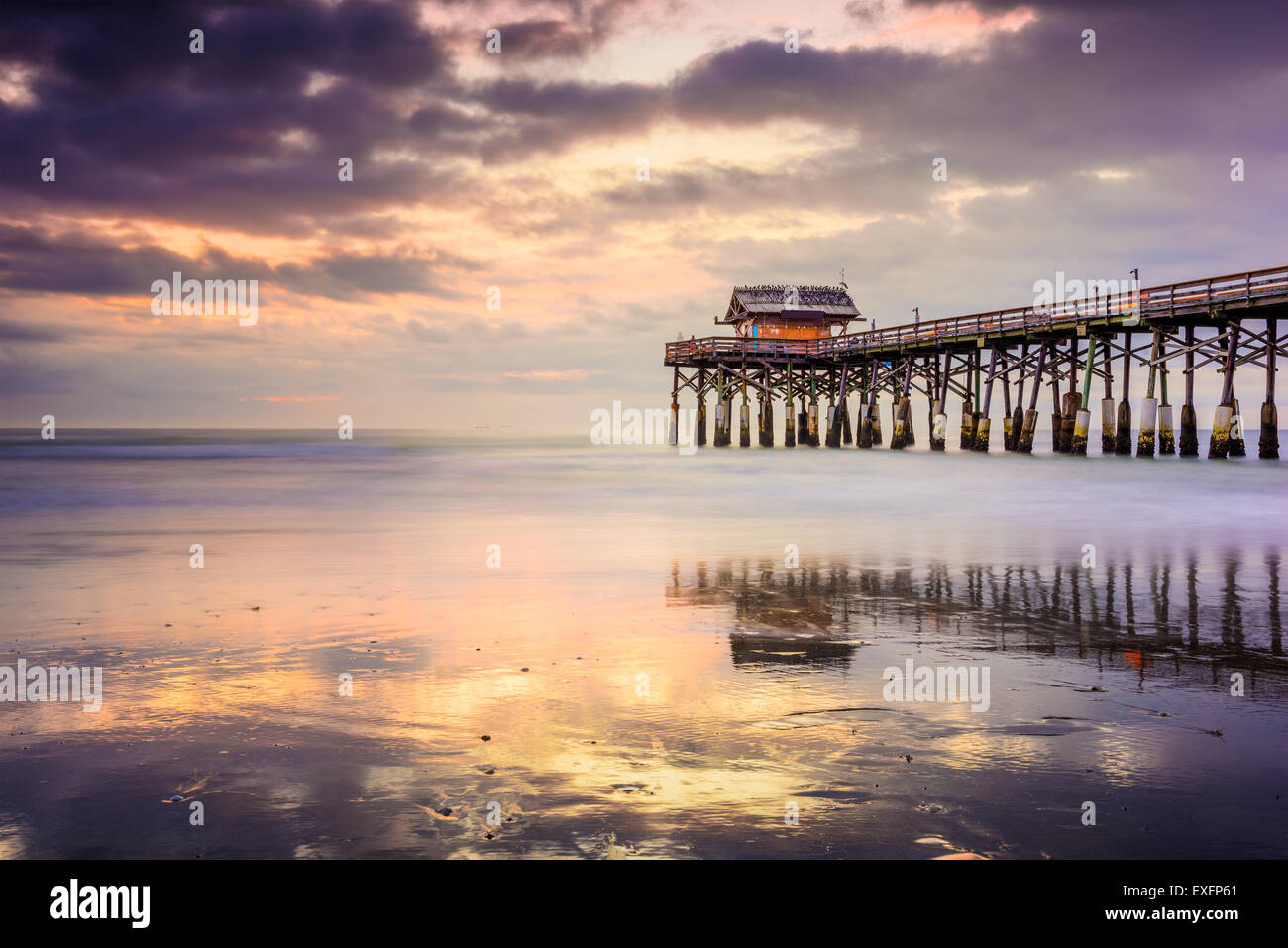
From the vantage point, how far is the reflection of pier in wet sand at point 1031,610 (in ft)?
24.3

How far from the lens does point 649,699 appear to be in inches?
243

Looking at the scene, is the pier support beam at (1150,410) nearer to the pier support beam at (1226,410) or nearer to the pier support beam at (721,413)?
the pier support beam at (1226,410)

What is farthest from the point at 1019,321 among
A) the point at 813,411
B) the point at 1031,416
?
the point at 813,411

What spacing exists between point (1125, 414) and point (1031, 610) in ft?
110

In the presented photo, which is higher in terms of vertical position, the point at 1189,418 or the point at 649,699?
the point at 1189,418

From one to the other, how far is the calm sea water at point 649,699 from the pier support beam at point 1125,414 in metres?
24.2

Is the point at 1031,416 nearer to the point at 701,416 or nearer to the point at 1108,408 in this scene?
the point at 1108,408

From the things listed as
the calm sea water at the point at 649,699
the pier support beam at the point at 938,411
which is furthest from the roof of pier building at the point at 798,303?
the calm sea water at the point at 649,699

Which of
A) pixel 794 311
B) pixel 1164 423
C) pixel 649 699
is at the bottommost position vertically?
pixel 649 699

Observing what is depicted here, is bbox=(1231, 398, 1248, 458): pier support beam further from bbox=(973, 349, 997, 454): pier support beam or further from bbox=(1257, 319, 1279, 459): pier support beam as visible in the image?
bbox=(973, 349, 997, 454): pier support beam

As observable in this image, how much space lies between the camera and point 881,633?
8336mm

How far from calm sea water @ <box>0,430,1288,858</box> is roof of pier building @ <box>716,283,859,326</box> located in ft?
190
